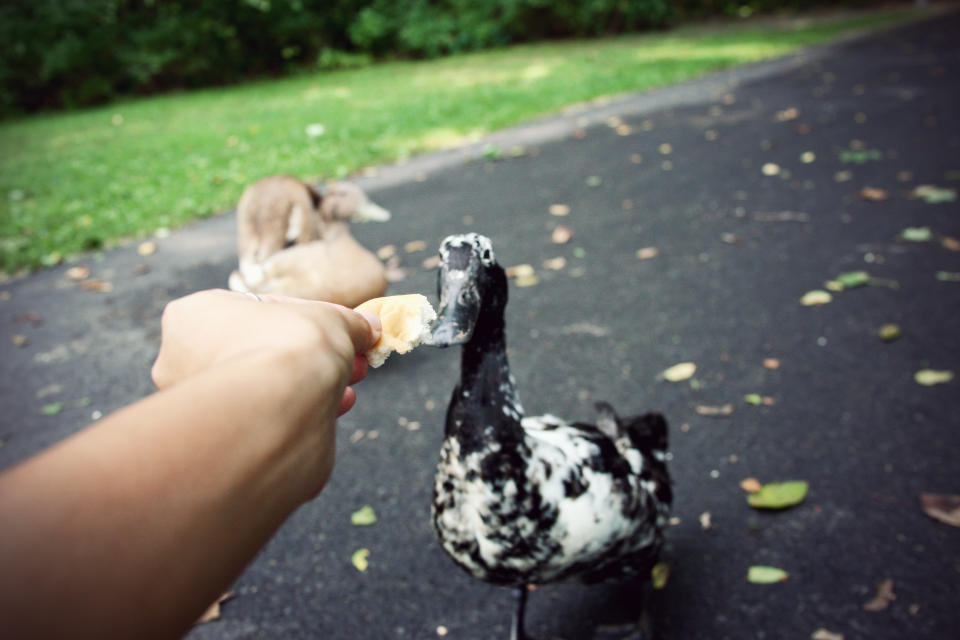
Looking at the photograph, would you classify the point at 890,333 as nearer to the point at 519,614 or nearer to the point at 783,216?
the point at 783,216

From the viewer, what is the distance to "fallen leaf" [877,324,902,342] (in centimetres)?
346

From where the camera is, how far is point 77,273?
5609 millimetres

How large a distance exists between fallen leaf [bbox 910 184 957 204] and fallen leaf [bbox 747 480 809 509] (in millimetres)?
3653

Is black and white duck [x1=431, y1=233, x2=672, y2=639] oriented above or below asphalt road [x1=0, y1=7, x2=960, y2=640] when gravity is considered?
above

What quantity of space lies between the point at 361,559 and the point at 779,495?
1.73m

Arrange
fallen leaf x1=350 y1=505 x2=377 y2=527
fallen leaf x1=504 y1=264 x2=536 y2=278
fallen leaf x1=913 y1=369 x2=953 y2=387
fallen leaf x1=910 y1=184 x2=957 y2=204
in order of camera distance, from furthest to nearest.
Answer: fallen leaf x1=910 y1=184 x2=957 y2=204 < fallen leaf x1=504 y1=264 x2=536 y2=278 < fallen leaf x1=913 y1=369 x2=953 y2=387 < fallen leaf x1=350 y1=505 x2=377 y2=527

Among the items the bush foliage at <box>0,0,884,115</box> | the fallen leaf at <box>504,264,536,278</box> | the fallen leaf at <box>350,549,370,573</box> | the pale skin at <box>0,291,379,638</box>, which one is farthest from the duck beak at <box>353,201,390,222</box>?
the bush foliage at <box>0,0,884,115</box>

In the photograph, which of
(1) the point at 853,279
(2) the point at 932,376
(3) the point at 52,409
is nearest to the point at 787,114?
(1) the point at 853,279

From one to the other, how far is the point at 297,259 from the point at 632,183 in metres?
3.88

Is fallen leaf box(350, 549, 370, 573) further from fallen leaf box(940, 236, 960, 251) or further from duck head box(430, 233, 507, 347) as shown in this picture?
fallen leaf box(940, 236, 960, 251)

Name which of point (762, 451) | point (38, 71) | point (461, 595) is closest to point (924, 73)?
point (762, 451)

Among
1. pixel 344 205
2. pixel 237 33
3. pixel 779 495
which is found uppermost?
pixel 237 33

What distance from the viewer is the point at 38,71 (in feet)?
53.4

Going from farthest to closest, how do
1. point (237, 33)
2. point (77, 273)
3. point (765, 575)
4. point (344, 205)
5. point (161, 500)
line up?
1. point (237, 33)
2. point (77, 273)
3. point (344, 205)
4. point (765, 575)
5. point (161, 500)
